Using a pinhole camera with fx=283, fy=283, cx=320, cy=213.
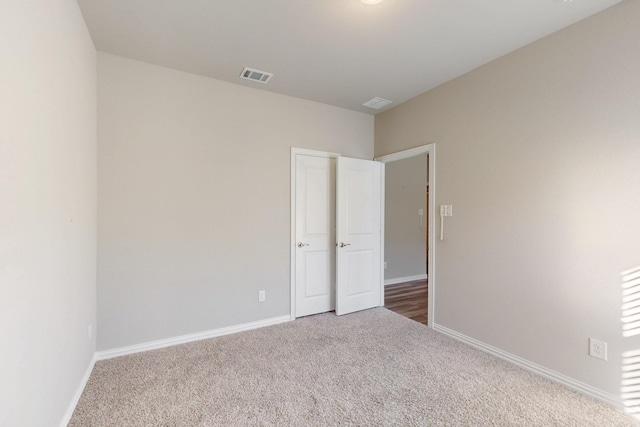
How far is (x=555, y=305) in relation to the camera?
219cm

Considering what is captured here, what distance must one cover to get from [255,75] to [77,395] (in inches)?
117

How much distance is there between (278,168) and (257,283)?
1347mm

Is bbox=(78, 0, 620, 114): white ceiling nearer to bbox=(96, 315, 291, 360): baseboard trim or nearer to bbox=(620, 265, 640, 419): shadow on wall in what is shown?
bbox=(620, 265, 640, 419): shadow on wall

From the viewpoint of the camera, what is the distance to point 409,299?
429 centimetres

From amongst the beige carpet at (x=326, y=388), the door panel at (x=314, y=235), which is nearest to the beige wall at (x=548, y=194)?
the beige carpet at (x=326, y=388)

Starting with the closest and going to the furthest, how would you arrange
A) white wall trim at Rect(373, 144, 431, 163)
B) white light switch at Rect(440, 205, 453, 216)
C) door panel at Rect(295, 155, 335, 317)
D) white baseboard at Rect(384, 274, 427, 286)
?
white light switch at Rect(440, 205, 453, 216) → white wall trim at Rect(373, 144, 431, 163) → door panel at Rect(295, 155, 335, 317) → white baseboard at Rect(384, 274, 427, 286)

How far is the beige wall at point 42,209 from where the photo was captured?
3.62ft

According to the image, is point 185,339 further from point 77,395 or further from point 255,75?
point 255,75

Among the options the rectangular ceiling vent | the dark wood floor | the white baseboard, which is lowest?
the dark wood floor

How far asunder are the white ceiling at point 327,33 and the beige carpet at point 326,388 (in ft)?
8.81

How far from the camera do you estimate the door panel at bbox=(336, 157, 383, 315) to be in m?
3.57

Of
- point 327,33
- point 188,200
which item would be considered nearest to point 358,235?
point 188,200

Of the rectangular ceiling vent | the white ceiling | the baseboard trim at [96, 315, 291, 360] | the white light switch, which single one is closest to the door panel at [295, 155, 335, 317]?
the baseboard trim at [96, 315, 291, 360]

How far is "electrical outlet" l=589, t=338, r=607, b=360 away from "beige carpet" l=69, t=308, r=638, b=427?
0.31 metres
